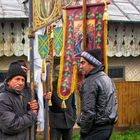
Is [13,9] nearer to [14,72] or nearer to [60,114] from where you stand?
[60,114]

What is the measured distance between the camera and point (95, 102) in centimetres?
516

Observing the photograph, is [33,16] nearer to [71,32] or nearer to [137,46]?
[71,32]

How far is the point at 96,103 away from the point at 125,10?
24.0 ft

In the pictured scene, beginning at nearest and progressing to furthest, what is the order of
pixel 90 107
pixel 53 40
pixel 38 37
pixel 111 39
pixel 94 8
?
pixel 90 107
pixel 94 8
pixel 53 40
pixel 38 37
pixel 111 39

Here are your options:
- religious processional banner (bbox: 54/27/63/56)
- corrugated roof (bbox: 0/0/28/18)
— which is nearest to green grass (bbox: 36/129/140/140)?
corrugated roof (bbox: 0/0/28/18)

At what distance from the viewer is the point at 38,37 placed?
301 inches

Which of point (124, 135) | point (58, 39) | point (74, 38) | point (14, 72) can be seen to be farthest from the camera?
point (124, 135)

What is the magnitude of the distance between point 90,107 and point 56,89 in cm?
240

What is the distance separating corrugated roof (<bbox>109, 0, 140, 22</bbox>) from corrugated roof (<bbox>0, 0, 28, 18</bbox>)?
231cm

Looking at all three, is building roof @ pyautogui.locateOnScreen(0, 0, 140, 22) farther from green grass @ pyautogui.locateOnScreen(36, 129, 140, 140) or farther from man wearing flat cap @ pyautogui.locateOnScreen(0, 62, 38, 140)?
man wearing flat cap @ pyautogui.locateOnScreen(0, 62, 38, 140)

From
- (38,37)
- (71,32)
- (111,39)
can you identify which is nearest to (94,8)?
(71,32)

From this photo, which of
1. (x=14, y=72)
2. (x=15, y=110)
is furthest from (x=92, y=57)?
(x=15, y=110)

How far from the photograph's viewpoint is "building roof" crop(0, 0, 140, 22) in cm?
1039

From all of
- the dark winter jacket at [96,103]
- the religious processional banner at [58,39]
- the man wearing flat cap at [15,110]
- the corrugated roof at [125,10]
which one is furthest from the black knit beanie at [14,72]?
the corrugated roof at [125,10]
